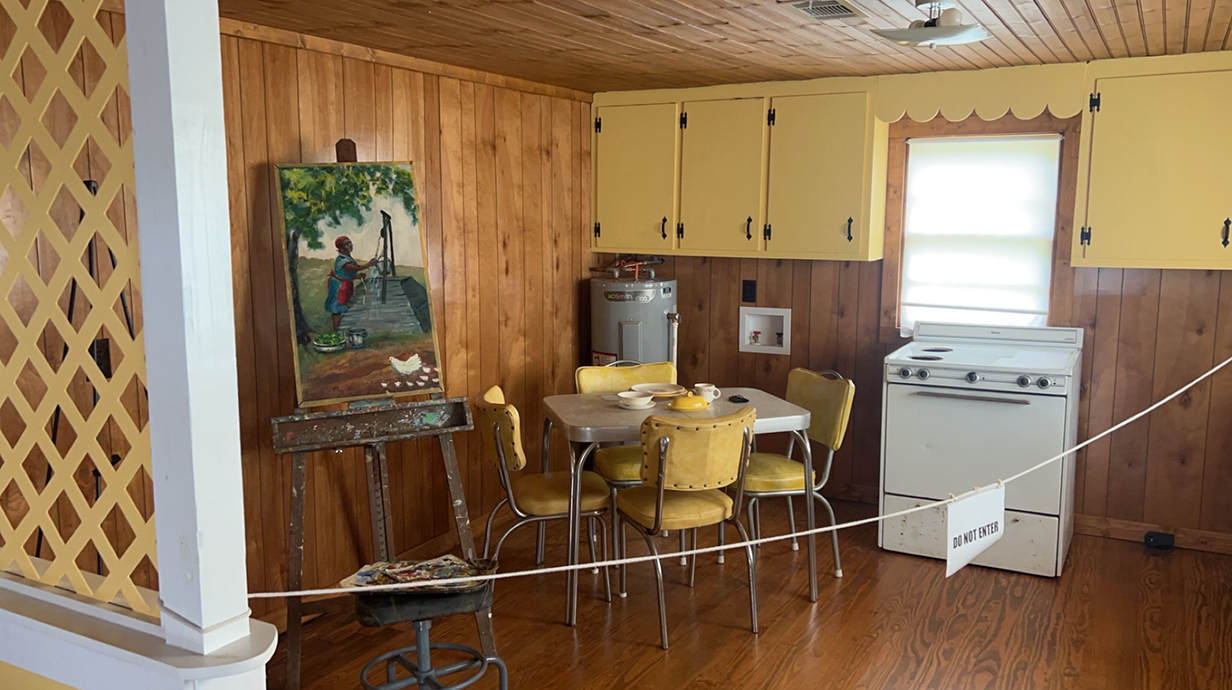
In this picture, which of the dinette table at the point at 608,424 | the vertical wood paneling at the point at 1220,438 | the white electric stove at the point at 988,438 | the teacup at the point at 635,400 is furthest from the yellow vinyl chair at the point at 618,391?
the vertical wood paneling at the point at 1220,438

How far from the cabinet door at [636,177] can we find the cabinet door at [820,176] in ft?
1.87

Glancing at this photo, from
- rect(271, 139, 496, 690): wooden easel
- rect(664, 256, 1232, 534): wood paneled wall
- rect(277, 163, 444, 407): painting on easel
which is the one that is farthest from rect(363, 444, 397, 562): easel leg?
rect(664, 256, 1232, 534): wood paneled wall

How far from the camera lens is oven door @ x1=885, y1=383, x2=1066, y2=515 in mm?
4008

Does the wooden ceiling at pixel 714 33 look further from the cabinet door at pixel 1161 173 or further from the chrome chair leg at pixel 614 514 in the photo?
the chrome chair leg at pixel 614 514

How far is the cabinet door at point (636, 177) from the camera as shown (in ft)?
16.8

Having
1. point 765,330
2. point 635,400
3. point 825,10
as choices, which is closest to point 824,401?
point 635,400

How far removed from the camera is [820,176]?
4.76 m

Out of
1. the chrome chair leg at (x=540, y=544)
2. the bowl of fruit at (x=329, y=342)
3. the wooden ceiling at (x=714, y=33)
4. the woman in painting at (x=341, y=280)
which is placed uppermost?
the wooden ceiling at (x=714, y=33)

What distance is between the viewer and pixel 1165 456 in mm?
4434

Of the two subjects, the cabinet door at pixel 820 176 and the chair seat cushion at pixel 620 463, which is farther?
the cabinet door at pixel 820 176

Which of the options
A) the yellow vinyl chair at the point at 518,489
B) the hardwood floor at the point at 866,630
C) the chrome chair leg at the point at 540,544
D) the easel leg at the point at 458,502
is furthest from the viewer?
the chrome chair leg at the point at 540,544

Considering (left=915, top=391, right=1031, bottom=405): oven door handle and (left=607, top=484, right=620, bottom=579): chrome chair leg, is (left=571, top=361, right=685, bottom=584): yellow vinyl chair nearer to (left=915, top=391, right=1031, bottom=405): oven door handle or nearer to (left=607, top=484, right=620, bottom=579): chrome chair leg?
(left=607, top=484, right=620, bottom=579): chrome chair leg

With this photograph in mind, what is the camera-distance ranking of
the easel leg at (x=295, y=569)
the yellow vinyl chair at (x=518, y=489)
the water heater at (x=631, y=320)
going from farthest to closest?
1. the water heater at (x=631, y=320)
2. the yellow vinyl chair at (x=518, y=489)
3. the easel leg at (x=295, y=569)

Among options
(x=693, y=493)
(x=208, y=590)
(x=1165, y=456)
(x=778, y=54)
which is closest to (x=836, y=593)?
(x=693, y=493)
